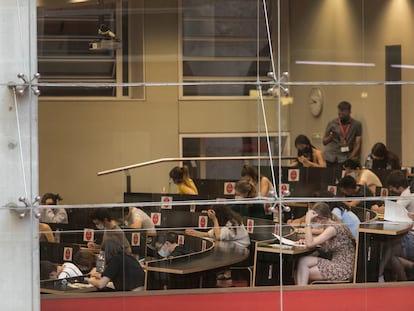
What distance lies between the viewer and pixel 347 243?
16.0 feet

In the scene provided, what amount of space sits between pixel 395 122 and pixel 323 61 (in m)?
0.53

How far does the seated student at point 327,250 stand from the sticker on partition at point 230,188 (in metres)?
0.40

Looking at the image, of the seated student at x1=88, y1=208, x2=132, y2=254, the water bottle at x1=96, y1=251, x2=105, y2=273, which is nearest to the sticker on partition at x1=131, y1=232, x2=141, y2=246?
the seated student at x1=88, y1=208, x2=132, y2=254

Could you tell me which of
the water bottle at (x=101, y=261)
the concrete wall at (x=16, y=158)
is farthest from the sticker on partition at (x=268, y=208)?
the concrete wall at (x=16, y=158)

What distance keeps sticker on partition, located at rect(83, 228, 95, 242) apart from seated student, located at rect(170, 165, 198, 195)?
1.61 feet

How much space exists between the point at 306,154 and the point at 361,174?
32 centimetres

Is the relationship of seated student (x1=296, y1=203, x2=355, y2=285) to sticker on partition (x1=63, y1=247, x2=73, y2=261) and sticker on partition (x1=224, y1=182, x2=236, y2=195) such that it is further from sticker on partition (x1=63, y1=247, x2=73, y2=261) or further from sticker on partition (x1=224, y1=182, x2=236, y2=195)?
sticker on partition (x1=63, y1=247, x2=73, y2=261)

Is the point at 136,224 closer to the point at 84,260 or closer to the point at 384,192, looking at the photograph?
the point at 84,260

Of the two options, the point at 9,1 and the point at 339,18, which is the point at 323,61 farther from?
the point at 9,1

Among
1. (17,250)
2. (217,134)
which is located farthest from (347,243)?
(17,250)

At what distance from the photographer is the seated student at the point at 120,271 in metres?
4.62

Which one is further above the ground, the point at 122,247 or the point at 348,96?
the point at 348,96

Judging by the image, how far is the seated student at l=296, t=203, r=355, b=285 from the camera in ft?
15.8

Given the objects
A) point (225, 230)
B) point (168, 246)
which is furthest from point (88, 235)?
point (225, 230)
